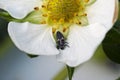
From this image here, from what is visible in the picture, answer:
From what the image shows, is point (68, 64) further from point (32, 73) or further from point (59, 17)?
point (32, 73)

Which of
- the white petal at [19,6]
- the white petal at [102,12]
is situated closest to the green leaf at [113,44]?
the white petal at [102,12]

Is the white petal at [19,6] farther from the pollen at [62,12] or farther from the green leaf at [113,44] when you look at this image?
the green leaf at [113,44]

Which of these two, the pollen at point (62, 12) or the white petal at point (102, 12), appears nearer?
the white petal at point (102, 12)

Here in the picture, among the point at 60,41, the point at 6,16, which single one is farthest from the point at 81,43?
the point at 6,16

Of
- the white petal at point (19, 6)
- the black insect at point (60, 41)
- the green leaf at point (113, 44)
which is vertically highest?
the white petal at point (19, 6)

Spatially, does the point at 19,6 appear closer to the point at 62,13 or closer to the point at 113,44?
the point at 62,13
